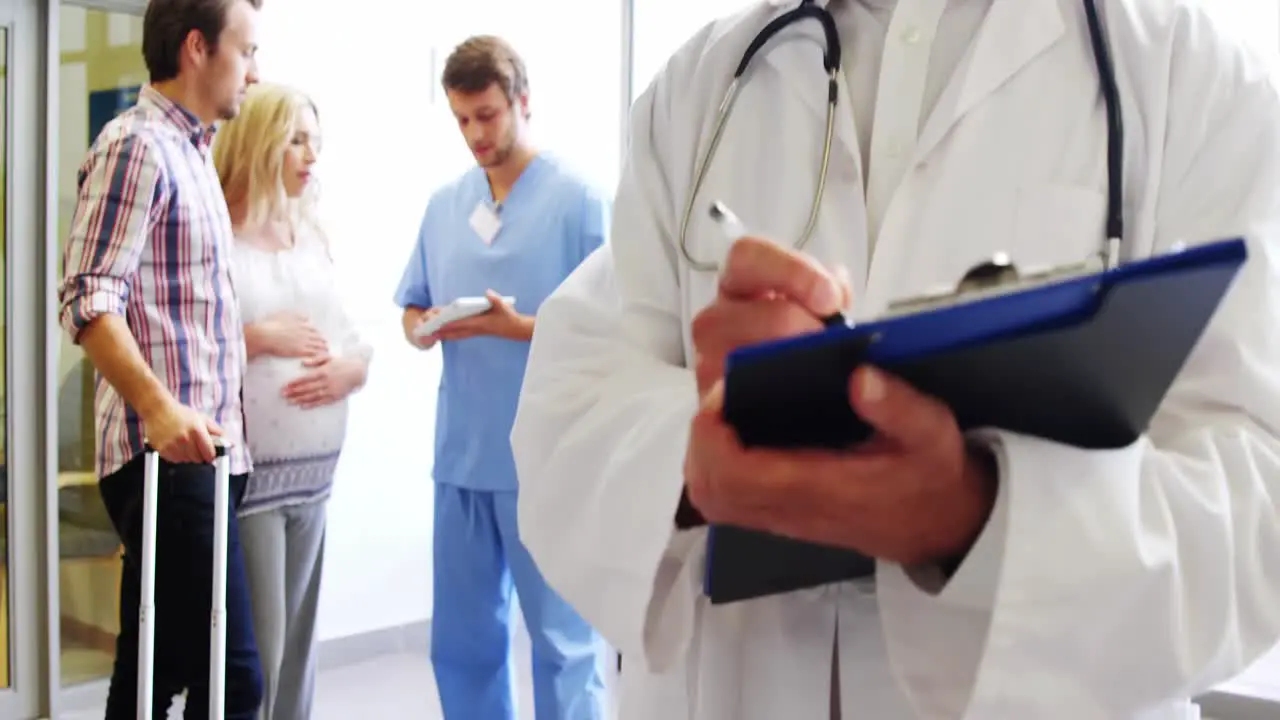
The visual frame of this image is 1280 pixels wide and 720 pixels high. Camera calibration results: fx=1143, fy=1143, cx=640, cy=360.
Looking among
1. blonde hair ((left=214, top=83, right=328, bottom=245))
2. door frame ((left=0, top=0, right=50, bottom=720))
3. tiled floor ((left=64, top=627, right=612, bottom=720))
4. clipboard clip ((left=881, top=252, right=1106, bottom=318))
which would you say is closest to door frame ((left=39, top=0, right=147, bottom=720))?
door frame ((left=0, top=0, right=50, bottom=720))

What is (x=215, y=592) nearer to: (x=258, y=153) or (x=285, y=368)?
(x=285, y=368)

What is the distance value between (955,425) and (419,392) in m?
3.49

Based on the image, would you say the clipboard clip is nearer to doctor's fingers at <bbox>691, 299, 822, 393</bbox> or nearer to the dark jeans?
doctor's fingers at <bbox>691, 299, 822, 393</bbox>

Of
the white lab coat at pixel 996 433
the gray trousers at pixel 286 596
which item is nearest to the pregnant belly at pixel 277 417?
the gray trousers at pixel 286 596

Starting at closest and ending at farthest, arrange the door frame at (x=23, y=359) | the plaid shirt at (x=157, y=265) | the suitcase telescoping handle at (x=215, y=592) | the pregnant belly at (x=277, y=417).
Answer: the suitcase telescoping handle at (x=215, y=592)
the plaid shirt at (x=157, y=265)
the pregnant belly at (x=277, y=417)
the door frame at (x=23, y=359)

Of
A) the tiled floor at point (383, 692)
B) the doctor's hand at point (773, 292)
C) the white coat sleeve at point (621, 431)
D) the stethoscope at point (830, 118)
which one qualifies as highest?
the stethoscope at point (830, 118)

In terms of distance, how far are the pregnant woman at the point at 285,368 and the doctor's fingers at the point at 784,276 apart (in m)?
2.08

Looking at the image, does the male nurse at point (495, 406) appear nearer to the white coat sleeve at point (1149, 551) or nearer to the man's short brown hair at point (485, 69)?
the man's short brown hair at point (485, 69)

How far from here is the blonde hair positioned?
2623 millimetres

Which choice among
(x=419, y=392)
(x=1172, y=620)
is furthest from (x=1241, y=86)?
(x=419, y=392)

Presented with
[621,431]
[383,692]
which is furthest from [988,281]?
[383,692]

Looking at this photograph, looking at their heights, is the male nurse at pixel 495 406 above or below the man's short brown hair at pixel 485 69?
below

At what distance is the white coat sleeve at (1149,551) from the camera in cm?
64

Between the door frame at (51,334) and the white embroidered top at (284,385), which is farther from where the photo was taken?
the door frame at (51,334)
